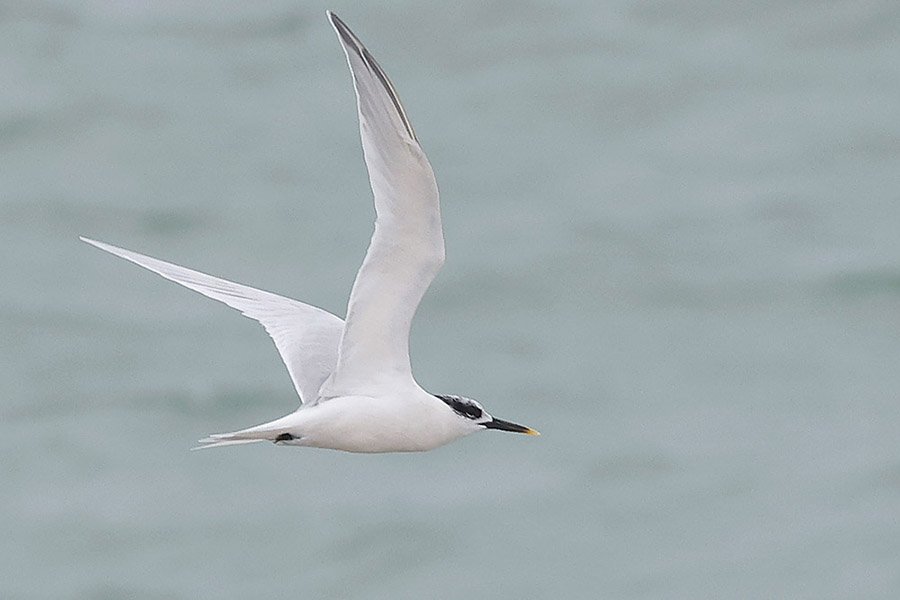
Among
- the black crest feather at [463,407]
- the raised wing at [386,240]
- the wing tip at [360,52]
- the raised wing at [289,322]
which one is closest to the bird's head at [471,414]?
the black crest feather at [463,407]

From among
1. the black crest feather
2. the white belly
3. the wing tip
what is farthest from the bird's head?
the wing tip

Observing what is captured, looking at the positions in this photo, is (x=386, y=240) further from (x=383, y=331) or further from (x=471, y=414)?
(x=471, y=414)

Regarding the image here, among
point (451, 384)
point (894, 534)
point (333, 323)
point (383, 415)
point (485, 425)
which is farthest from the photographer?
point (451, 384)

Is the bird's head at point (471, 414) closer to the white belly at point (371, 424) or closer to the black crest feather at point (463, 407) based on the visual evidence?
the black crest feather at point (463, 407)

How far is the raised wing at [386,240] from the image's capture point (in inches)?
261

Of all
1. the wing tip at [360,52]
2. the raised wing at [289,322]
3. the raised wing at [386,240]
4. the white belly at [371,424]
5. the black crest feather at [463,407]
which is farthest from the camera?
the raised wing at [289,322]

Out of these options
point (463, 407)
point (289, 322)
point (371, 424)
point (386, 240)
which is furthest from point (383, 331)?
point (289, 322)

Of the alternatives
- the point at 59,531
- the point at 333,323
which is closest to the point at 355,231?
the point at 59,531

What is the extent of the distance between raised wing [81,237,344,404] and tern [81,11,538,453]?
0.6 inches

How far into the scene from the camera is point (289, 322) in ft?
28.2

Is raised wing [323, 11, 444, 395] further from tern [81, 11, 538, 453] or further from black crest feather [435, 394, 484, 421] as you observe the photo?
black crest feather [435, 394, 484, 421]

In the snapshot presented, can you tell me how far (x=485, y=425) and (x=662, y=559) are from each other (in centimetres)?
606

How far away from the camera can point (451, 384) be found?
14.6m

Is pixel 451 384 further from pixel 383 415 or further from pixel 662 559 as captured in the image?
pixel 383 415
